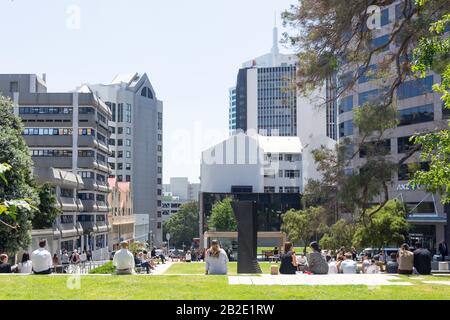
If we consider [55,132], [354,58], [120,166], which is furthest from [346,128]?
[120,166]

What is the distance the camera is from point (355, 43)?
85.5 feet

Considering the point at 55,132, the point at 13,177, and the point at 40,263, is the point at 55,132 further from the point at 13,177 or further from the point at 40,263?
the point at 40,263

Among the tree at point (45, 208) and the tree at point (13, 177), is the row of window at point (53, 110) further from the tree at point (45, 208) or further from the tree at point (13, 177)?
the tree at point (13, 177)

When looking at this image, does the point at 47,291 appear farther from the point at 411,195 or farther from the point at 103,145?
the point at 103,145

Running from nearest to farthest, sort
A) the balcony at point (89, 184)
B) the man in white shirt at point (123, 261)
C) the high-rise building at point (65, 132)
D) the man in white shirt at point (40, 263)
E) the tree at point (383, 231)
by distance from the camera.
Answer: the man in white shirt at point (123, 261) < the man in white shirt at point (40, 263) < the tree at point (383, 231) < the balcony at point (89, 184) < the high-rise building at point (65, 132)

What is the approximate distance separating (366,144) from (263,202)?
63.8 m

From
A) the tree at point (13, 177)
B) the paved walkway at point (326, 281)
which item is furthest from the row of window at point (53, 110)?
the paved walkway at point (326, 281)

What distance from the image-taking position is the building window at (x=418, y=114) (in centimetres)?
5706

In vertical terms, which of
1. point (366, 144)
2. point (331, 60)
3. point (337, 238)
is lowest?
point (337, 238)

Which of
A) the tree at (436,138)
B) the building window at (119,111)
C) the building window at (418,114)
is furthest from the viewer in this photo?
the building window at (119,111)

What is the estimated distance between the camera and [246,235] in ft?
76.5

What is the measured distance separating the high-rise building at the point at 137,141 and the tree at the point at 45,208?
70569mm

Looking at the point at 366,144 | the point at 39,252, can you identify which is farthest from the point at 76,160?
the point at 39,252
